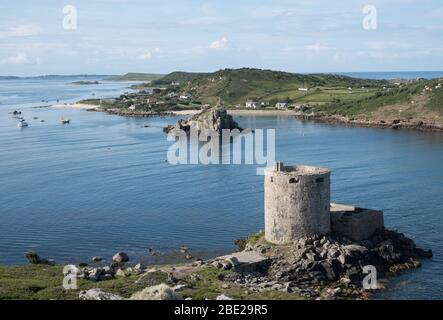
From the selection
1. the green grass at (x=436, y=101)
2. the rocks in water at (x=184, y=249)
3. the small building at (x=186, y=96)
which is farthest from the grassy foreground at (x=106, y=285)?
the small building at (x=186, y=96)

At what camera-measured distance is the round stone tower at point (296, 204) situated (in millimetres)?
37625

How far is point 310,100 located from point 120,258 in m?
125

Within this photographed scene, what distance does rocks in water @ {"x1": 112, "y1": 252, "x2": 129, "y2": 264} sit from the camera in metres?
40.0

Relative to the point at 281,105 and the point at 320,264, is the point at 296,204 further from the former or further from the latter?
the point at 281,105

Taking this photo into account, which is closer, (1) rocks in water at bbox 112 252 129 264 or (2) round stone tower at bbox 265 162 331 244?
(2) round stone tower at bbox 265 162 331 244

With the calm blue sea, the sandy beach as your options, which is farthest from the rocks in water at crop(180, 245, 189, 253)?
the sandy beach

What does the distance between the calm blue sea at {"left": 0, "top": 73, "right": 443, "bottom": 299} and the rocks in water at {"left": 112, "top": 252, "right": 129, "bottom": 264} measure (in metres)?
0.99

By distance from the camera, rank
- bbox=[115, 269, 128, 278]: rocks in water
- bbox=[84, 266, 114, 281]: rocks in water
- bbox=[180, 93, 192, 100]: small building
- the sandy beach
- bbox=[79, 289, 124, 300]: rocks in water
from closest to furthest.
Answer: bbox=[79, 289, 124, 300]: rocks in water → bbox=[84, 266, 114, 281]: rocks in water → bbox=[115, 269, 128, 278]: rocks in water → the sandy beach → bbox=[180, 93, 192, 100]: small building

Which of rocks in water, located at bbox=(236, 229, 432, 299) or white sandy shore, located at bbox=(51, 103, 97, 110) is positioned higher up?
white sandy shore, located at bbox=(51, 103, 97, 110)

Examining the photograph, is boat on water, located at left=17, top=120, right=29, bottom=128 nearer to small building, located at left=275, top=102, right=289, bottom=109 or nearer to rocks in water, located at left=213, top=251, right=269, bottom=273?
small building, located at left=275, top=102, right=289, bottom=109

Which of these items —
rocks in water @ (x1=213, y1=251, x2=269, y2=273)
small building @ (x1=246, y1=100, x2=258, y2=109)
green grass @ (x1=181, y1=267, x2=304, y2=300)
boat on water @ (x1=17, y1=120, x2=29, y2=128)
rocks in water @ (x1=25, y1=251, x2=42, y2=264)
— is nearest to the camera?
green grass @ (x1=181, y1=267, x2=304, y2=300)

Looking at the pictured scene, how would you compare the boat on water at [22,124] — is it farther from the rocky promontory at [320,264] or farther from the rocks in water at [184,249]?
the rocky promontory at [320,264]

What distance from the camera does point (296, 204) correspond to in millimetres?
37906
